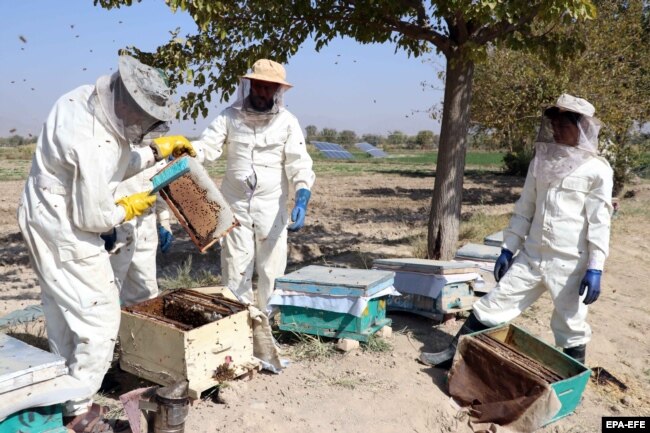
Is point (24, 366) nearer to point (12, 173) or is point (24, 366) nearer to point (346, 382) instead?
point (346, 382)

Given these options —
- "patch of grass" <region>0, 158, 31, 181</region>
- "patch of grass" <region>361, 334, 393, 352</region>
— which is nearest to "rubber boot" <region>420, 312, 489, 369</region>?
"patch of grass" <region>361, 334, 393, 352</region>

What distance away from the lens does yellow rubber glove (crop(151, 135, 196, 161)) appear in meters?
3.91

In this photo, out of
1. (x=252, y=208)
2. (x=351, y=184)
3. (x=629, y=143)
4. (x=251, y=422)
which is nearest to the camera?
(x=251, y=422)

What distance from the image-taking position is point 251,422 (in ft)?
11.3

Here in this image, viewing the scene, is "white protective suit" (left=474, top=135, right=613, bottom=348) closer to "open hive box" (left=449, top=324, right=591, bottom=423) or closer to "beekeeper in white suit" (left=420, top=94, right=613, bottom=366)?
"beekeeper in white suit" (left=420, top=94, right=613, bottom=366)

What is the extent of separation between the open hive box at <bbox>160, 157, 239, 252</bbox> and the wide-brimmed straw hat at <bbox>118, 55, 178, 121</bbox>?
0.94 meters

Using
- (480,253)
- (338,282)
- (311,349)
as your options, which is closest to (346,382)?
(311,349)

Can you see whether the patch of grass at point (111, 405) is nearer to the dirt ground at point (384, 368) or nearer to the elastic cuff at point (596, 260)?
the dirt ground at point (384, 368)

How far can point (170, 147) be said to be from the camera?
3992 mm

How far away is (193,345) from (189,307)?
2.25 ft

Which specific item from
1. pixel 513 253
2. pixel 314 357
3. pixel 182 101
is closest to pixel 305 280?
pixel 314 357

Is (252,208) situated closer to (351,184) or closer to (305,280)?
(305,280)

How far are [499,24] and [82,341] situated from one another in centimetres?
488

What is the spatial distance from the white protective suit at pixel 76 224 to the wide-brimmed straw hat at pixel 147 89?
0.21 m
